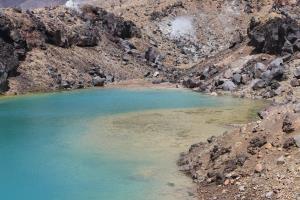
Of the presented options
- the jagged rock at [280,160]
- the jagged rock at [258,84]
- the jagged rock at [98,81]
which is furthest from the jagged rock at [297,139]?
the jagged rock at [98,81]

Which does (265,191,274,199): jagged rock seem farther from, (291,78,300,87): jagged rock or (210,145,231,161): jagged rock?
(291,78,300,87): jagged rock

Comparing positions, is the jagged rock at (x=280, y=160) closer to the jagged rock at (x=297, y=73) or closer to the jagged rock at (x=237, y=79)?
the jagged rock at (x=297, y=73)

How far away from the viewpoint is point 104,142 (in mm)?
41156

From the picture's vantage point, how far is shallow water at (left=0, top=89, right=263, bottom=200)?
1115 inches

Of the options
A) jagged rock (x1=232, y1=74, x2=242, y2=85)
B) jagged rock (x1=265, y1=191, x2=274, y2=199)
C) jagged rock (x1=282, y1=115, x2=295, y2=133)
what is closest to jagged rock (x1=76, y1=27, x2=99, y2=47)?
jagged rock (x1=232, y1=74, x2=242, y2=85)

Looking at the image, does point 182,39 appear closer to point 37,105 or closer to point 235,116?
point 37,105

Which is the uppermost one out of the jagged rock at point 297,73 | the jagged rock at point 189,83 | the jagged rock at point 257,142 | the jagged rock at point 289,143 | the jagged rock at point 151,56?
the jagged rock at point 151,56

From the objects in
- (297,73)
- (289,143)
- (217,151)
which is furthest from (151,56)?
(289,143)

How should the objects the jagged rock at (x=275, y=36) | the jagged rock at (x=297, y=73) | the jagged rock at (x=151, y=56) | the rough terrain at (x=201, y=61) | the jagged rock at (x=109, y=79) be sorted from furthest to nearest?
the jagged rock at (x=151, y=56) → the jagged rock at (x=109, y=79) → the jagged rock at (x=275, y=36) → the jagged rock at (x=297, y=73) → the rough terrain at (x=201, y=61)

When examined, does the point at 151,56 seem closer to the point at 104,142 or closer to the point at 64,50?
the point at 64,50

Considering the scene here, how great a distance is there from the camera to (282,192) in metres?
23.4

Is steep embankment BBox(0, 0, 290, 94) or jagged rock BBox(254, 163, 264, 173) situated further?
steep embankment BBox(0, 0, 290, 94)

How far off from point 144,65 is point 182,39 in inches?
1076

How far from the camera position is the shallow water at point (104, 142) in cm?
2833
